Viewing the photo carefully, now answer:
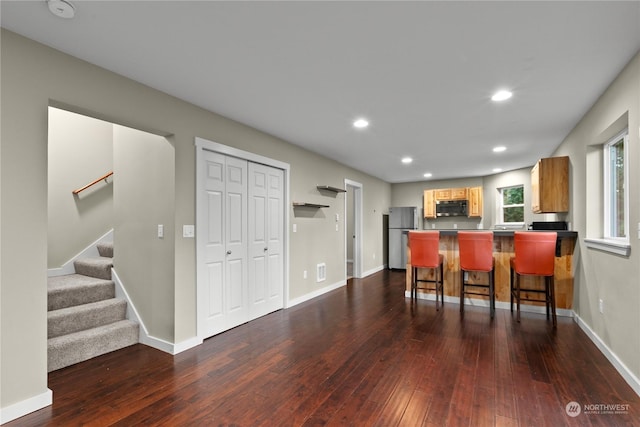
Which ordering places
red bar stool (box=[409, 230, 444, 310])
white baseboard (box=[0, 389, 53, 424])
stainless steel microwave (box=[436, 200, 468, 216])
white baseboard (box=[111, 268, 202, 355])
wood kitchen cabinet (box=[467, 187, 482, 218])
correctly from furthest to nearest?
stainless steel microwave (box=[436, 200, 468, 216]), wood kitchen cabinet (box=[467, 187, 482, 218]), red bar stool (box=[409, 230, 444, 310]), white baseboard (box=[111, 268, 202, 355]), white baseboard (box=[0, 389, 53, 424])

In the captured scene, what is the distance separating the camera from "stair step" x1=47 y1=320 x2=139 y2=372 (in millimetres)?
2566

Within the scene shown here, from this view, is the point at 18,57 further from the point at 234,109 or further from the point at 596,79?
the point at 596,79

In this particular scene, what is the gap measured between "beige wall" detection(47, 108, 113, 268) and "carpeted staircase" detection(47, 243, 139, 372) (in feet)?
1.86

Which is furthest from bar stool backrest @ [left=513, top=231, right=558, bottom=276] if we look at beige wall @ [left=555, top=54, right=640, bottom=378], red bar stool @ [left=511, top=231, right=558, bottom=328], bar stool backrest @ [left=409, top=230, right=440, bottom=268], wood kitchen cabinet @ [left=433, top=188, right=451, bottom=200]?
wood kitchen cabinet @ [left=433, top=188, right=451, bottom=200]

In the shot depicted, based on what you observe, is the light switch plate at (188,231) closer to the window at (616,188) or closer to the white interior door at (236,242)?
the white interior door at (236,242)

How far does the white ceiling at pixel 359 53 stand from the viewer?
Answer: 5.67ft

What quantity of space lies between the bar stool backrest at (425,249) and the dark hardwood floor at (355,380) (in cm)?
98

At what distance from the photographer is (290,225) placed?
453 centimetres

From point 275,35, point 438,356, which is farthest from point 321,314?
point 275,35

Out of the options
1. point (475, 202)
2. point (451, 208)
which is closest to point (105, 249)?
point (451, 208)

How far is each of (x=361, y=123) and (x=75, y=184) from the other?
3881mm

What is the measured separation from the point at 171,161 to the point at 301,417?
98.0 inches

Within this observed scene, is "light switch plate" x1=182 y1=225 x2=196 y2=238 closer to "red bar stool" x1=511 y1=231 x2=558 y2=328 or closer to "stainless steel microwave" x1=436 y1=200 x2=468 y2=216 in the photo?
"red bar stool" x1=511 y1=231 x2=558 y2=328

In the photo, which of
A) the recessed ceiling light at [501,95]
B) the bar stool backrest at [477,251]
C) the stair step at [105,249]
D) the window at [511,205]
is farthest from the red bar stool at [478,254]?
the stair step at [105,249]
